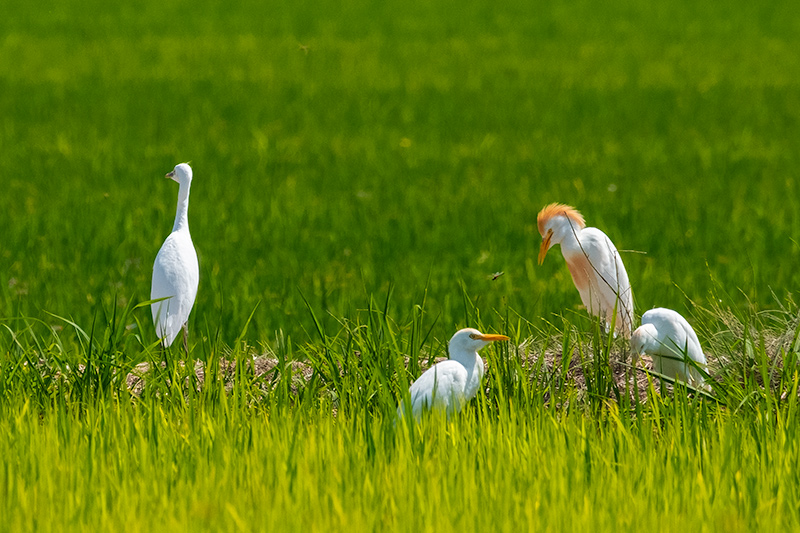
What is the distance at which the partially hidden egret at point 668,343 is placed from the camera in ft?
12.7

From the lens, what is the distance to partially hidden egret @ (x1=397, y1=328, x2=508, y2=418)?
141 inches

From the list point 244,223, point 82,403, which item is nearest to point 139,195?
point 244,223

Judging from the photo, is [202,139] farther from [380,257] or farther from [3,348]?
[3,348]

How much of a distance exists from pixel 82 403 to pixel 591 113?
11.1m

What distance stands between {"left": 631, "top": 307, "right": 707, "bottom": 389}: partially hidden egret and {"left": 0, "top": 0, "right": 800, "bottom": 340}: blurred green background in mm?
323

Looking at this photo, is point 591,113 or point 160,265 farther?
point 591,113

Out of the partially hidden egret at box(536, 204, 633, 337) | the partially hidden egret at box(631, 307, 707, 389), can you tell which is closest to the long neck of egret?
the partially hidden egret at box(536, 204, 633, 337)

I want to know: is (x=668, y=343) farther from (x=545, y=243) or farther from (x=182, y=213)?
(x=182, y=213)

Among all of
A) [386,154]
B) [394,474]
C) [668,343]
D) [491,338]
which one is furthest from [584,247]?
[386,154]

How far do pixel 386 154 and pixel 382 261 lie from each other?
4334mm

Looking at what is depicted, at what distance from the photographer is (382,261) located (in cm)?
708

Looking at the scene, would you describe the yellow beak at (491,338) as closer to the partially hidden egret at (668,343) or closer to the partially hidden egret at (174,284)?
the partially hidden egret at (668,343)

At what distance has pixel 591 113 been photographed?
1390 centimetres

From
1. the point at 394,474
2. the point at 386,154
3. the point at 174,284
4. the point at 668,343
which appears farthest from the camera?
the point at 386,154
